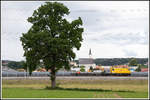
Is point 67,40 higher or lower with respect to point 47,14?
lower

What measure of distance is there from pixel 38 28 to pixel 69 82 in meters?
20.3

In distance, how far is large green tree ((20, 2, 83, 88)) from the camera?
109ft

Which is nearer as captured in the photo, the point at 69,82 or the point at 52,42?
the point at 52,42

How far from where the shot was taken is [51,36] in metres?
33.4

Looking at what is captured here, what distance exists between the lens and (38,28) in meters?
33.5

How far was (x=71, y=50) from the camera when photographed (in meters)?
33.9

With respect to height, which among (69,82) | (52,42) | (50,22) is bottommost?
(69,82)

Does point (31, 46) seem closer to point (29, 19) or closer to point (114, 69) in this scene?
point (29, 19)

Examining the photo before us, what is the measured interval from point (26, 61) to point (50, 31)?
4764 mm

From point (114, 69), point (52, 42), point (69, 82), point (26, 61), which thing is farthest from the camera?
point (114, 69)

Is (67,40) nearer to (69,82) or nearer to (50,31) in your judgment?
(50,31)

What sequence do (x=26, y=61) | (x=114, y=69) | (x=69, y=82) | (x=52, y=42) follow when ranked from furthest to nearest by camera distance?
(x=114, y=69) → (x=69, y=82) → (x=26, y=61) → (x=52, y=42)

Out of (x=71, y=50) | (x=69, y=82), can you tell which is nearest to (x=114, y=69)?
(x=69, y=82)

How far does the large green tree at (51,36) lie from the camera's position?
3316 cm
